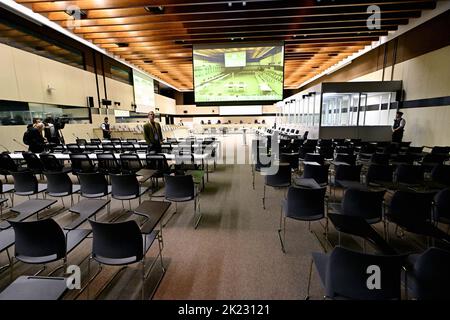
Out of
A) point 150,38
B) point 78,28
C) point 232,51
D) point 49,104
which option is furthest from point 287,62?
point 49,104

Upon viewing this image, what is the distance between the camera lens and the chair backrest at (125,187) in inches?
139

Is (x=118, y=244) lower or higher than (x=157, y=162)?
lower

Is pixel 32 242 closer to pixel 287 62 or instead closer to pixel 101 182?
pixel 101 182

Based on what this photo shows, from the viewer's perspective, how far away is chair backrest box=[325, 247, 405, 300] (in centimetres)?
142

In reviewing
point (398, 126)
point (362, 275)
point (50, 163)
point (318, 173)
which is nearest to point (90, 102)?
point (50, 163)

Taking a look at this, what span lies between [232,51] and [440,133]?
25.1ft

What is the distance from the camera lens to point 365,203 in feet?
8.64

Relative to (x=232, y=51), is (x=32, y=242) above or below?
below

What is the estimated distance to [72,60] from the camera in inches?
412

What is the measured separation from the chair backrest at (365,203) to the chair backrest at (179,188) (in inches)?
84.8

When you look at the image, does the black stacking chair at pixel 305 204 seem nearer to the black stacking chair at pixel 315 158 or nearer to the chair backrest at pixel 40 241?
the black stacking chair at pixel 315 158

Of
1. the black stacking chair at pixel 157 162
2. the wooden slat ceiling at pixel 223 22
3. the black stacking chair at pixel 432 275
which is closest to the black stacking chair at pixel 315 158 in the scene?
the black stacking chair at pixel 157 162

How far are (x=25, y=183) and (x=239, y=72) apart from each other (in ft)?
25.8

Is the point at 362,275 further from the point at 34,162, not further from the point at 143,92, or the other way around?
the point at 143,92
